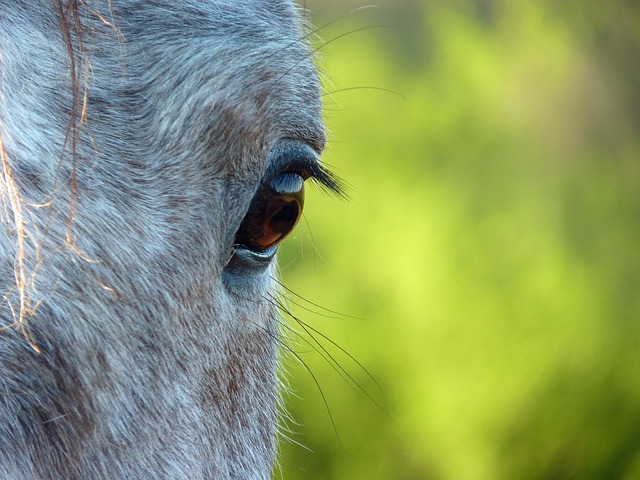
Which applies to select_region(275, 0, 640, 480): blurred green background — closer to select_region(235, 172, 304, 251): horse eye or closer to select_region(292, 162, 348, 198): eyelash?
select_region(292, 162, 348, 198): eyelash

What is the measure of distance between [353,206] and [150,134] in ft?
7.06

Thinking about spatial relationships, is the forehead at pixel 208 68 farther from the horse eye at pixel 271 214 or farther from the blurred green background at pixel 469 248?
the blurred green background at pixel 469 248

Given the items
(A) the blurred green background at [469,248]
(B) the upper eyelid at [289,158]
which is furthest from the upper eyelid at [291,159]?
(A) the blurred green background at [469,248]

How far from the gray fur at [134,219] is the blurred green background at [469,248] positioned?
1.98 m

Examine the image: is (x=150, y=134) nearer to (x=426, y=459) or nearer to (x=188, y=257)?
(x=188, y=257)

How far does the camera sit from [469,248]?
304 centimetres

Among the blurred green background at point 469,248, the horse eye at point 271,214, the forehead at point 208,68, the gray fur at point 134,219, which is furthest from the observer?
the blurred green background at point 469,248

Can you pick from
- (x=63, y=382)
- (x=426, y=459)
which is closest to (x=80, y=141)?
(x=63, y=382)

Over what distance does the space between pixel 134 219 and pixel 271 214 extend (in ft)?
0.72

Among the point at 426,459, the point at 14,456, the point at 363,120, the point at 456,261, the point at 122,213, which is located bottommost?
the point at 426,459

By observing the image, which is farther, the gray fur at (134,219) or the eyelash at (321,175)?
the eyelash at (321,175)

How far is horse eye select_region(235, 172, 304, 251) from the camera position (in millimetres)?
936

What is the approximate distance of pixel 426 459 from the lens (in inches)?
118

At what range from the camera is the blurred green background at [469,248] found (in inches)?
117
